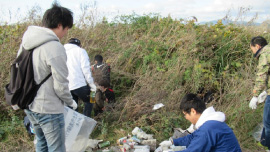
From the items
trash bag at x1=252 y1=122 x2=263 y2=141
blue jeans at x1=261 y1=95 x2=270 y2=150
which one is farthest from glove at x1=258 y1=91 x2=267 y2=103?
trash bag at x1=252 y1=122 x2=263 y2=141

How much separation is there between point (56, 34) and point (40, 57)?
29 cm

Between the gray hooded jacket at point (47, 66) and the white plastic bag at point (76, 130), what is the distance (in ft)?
2.64

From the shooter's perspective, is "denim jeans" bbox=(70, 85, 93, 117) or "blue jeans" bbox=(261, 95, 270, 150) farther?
"denim jeans" bbox=(70, 85, 93, 117)

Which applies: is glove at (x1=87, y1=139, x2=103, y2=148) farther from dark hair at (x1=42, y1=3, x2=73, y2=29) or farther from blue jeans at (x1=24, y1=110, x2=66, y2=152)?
dark hair at (x1=42, y1=3, x2=73, y2=29)

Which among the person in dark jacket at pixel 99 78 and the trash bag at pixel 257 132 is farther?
the person in dark jacket at pixel 99 78

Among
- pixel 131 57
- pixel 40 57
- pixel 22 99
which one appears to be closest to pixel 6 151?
pixel 22 99

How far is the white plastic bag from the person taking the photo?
2.77 m

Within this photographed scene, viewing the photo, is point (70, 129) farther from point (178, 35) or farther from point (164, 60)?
point (178, 35)

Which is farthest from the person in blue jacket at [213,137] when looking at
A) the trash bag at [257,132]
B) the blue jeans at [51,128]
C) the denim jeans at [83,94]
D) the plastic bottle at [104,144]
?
the denim jeans at [83,94]

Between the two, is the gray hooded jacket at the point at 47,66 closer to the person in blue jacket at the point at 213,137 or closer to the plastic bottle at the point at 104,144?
the person in blue jacket at the point at 213,137

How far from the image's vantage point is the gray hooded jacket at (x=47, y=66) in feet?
6.16

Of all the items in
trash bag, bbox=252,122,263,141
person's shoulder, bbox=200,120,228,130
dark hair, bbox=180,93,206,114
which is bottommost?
trash bag, bbox=252,122,263,141

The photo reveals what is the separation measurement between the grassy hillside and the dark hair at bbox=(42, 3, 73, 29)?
229 cm

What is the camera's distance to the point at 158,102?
429 centimetres
